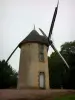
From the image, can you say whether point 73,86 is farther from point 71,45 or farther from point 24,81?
point 24,81

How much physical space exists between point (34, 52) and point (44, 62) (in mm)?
1962

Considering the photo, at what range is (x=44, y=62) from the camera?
31328 millimetres

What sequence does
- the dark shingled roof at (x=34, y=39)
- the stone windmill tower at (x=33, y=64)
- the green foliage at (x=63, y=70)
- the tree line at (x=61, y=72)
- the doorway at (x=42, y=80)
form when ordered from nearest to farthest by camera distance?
1. the stone windmill tower at (x=33, y=64)
2. the doorway at (x=42, y=80)
3. the dark shingled roof at (x=34, y=39)
4. the green foliage at (x=63, y=70)
5. the tree line at (x=61, y=72)

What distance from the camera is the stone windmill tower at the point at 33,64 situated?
29.8 metres

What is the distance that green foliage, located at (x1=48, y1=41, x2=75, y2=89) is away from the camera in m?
44.5

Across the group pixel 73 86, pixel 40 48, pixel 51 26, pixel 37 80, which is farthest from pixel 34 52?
pixel 73 86

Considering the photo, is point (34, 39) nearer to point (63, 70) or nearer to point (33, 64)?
point (33, 64)

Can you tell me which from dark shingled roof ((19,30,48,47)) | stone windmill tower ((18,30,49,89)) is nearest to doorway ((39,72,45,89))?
stone windmill tower ((18,30,49,89))

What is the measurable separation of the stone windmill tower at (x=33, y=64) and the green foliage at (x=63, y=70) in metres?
12.8

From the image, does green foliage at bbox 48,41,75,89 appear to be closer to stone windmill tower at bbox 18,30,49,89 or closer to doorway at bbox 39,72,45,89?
stone windmill tower at bbox 18,30,49,89

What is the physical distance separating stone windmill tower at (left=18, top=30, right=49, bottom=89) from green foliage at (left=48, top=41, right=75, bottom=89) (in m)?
12.8

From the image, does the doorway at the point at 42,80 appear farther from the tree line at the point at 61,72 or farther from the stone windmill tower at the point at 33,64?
the tree line at the point at 61,72

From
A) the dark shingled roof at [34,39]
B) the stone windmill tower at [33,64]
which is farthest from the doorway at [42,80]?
the dark shingled roof at [34,39]

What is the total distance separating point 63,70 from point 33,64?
58.6 feet
